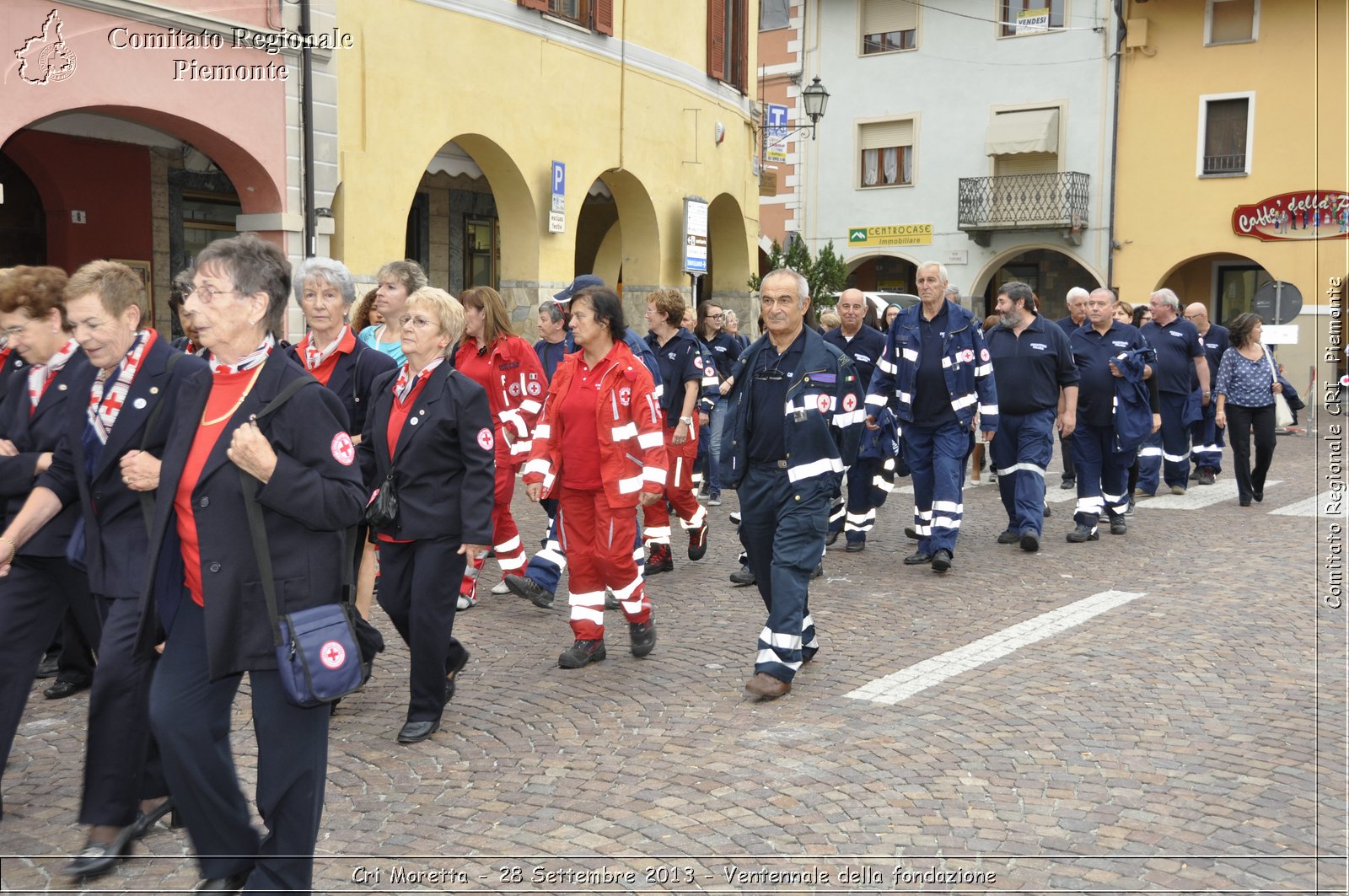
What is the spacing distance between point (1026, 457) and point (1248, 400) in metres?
4.26

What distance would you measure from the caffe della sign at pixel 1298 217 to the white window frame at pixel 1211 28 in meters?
3.79

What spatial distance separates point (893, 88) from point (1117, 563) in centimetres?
2739

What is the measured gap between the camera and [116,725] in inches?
168

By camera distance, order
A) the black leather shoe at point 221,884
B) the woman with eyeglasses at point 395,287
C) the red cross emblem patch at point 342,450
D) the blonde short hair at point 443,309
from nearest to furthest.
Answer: the red cross emblem patch at point 342,450, the black leather shoe at point 221,884, the blonde short hair at point 443,309, the woman with eyeglasses at point 395,287

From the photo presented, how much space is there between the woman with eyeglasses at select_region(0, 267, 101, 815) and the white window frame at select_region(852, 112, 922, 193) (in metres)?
31.9

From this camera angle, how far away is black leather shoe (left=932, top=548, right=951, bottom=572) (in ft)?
30.8

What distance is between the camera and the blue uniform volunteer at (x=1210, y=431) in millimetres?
15398

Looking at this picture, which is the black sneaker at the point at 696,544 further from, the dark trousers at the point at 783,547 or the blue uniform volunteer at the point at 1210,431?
the blue uniform volunteer at the point at 1210,431

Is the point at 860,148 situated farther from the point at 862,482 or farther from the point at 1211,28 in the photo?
the point at 862,482

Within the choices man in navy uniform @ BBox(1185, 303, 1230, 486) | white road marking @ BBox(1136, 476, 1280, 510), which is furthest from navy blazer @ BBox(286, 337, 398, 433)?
man in navy uniform @ BBox(1185, 303, 1230, 486)

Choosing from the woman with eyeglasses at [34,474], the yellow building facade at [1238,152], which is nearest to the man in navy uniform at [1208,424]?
the woman with eyeglasses at [34,474]

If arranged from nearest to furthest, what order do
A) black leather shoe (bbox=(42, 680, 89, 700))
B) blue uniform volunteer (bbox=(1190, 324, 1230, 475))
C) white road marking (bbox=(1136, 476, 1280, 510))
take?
black leather shoe (bbox=(42, 680, 89, 700)) → white road marking (bbox=(1136, 476, 1280, 510)) → blue uniform volunteer (bbox=(1190, 324, 1230, 475))

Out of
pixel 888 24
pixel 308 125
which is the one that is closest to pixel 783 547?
pixel 308 125

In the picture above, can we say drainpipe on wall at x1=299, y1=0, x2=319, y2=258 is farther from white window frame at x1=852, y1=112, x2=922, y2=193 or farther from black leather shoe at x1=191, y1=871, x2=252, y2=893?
white window frame at x1=852, y1=112, x2=922, y2=193
